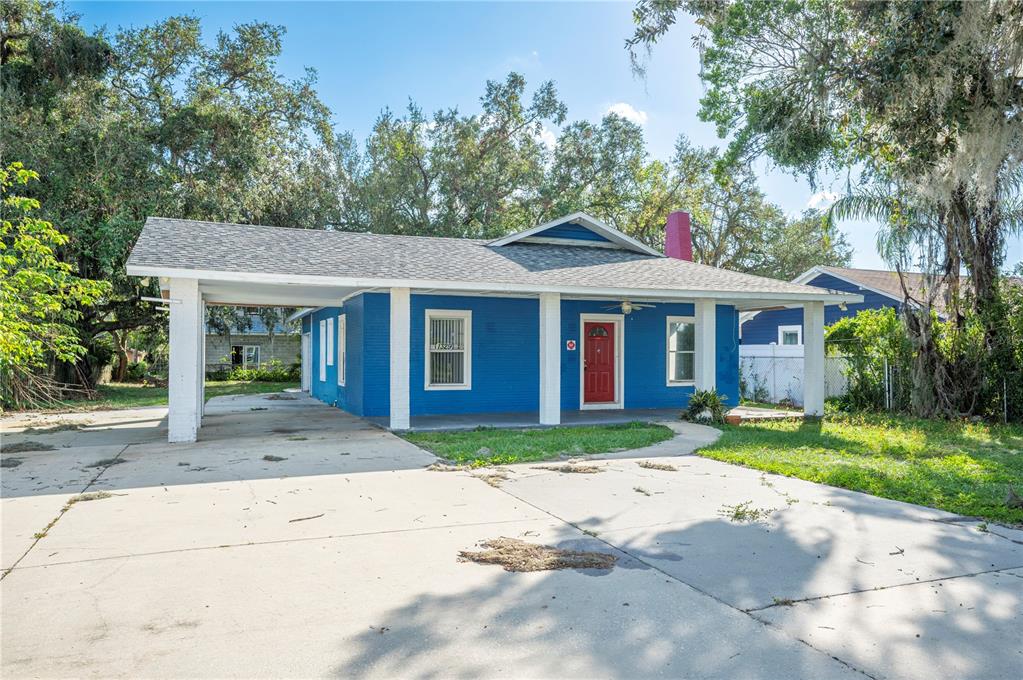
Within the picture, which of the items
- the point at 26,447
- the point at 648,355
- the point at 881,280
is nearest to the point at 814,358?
the point at 648,355

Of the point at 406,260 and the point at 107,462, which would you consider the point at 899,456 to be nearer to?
the point at 406,260

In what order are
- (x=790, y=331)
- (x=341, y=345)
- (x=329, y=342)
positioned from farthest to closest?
(x=790, y=331), (x=329, y=342), (x=341, y=345)

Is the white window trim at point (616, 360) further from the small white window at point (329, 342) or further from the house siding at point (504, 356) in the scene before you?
the small white window at point (329, 342)

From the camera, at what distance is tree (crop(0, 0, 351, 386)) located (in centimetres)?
1856

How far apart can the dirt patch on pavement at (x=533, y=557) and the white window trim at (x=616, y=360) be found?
403 inches

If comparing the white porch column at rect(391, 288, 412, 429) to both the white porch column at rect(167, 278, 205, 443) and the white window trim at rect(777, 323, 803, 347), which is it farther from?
the white window trim at rect(777, 323, 803, 347)

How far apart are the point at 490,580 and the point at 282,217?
24230mm

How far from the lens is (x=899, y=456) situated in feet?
30.3

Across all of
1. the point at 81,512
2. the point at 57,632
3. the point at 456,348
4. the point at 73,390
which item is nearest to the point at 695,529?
the point at 57,632

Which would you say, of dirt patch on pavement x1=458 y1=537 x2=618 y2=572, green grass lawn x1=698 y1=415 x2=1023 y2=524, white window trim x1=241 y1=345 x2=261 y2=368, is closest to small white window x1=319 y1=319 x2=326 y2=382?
green grass lawn x1=698 y1=415 x2=1023 y2=524

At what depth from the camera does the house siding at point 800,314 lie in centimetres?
2306

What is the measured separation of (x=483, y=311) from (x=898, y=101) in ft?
27.3

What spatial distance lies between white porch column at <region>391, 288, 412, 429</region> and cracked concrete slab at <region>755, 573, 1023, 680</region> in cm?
838

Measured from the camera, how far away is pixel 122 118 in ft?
64.3
